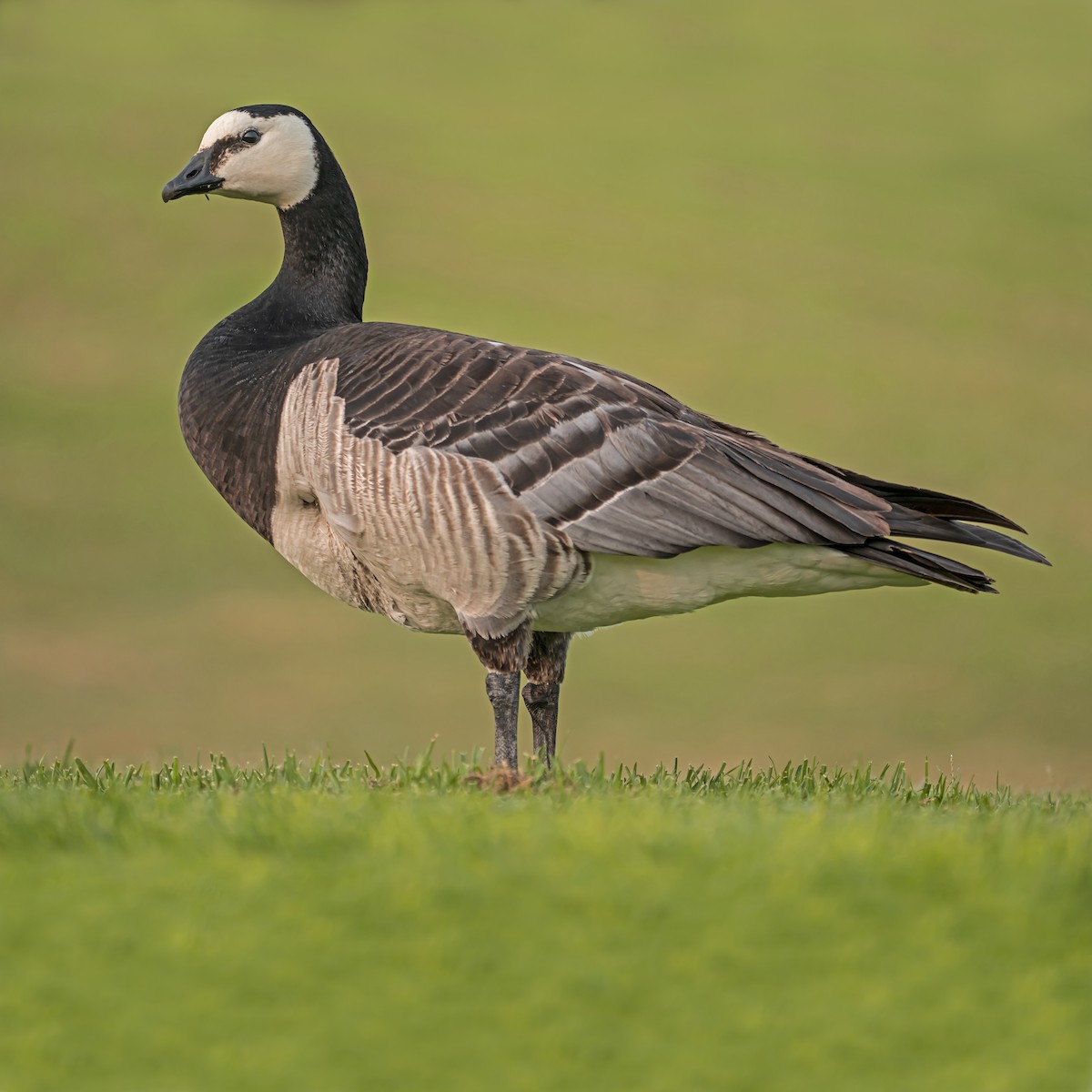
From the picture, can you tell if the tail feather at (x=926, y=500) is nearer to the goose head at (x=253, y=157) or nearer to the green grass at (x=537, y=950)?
the green grass at (x=537, y=950)

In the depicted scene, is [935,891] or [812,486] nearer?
[935,891]

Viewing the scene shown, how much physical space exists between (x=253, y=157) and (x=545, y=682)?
3.41m

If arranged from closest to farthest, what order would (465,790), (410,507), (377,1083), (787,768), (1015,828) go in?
(377,1083), (1015,828), (465,790), (410,507), (787,768)

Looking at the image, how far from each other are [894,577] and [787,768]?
1.18 meters

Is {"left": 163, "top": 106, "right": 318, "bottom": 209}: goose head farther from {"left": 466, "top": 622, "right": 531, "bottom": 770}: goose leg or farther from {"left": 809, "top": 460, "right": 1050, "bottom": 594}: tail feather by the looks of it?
{"left": 809, "top": 460, "right": 1050, "bottom": 594}: tail feather

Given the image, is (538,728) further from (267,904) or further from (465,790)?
(267,904)

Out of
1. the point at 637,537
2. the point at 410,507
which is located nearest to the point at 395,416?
→ the point at 410,507

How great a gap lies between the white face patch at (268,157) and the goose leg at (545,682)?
2.97m

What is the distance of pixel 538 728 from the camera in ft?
26.9

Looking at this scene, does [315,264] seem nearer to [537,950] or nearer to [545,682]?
[545,682]

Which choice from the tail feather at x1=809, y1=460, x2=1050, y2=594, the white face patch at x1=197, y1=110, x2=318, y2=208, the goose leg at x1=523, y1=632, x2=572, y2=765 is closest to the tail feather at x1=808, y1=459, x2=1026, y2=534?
the tail feather at x1=809, y1=460, x2=1050, y2=594

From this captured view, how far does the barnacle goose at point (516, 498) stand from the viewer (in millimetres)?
7102

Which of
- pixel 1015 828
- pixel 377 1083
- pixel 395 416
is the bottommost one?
pixel 377 1083

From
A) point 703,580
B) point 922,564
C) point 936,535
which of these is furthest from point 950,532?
point 703,580
